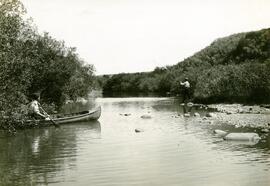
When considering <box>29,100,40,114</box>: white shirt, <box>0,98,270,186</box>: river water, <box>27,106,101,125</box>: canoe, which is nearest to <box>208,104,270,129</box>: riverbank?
<box>0,98,270,186</box>: river water

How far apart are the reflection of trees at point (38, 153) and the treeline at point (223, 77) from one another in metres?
18.1

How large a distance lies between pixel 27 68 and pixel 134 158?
33.8 feet

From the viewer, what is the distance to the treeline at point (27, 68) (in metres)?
21.8

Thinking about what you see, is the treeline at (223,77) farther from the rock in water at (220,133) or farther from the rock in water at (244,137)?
the rock in water at (244,137)

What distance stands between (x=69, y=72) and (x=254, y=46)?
3525 cm

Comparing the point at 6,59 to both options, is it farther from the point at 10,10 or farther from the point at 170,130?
the point at 170,130

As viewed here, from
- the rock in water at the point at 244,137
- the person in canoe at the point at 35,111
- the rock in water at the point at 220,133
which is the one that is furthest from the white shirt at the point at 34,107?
the rock in water at the point at 244,137

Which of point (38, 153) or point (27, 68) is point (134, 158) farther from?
point (27, 68)

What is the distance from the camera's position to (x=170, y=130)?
2798cm

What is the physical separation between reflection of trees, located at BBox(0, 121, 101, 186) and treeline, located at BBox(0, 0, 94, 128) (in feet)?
5.13

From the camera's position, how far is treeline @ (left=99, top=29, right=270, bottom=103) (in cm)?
4488

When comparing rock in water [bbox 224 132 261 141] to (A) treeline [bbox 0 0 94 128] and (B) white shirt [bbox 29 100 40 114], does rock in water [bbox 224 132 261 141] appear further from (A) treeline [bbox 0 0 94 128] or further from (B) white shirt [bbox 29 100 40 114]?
(B) white shirt [bbox 29 100 40 114]

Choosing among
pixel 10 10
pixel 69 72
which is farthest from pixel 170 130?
pixel 69 72

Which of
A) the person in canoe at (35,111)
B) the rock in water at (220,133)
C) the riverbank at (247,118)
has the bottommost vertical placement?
the rock in water at (220,133)
